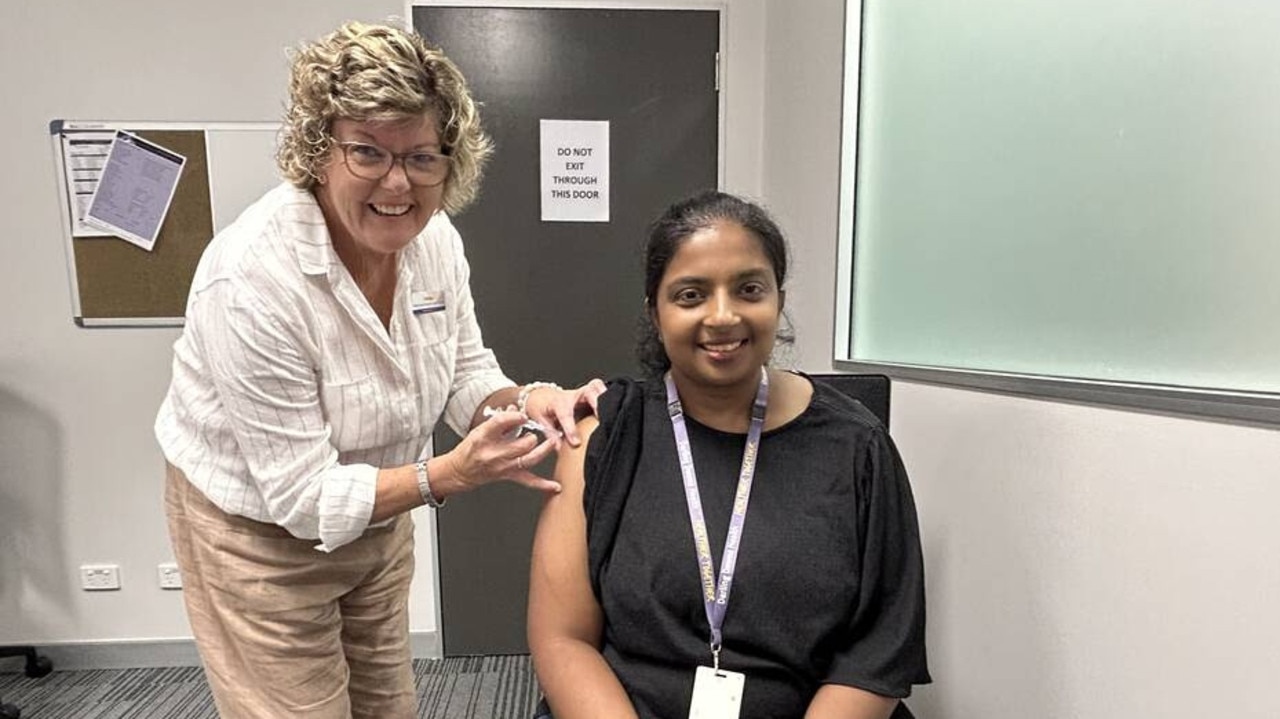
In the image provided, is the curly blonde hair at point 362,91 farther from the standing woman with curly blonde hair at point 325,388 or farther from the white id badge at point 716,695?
the white id badge at point 716,695

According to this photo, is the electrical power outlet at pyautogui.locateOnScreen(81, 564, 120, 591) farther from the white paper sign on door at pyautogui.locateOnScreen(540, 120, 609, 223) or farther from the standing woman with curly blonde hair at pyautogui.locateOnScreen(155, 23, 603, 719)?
the white paper sign on door at pyautogui.locateOnScreen(540, 120, 609, 223)

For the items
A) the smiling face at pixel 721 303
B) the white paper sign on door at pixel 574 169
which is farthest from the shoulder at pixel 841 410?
the white paper sign on door at pixel 574 169

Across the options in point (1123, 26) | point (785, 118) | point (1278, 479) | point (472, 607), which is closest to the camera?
point (1278, 479)

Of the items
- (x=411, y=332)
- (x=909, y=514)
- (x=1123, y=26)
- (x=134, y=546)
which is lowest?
(x=134, y=546)

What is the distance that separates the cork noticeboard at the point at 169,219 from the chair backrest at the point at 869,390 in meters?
2.06

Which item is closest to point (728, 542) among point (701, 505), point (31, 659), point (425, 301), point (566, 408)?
point (701, 505)

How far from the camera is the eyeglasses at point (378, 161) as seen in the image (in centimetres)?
110

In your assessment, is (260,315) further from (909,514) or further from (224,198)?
(224,198)

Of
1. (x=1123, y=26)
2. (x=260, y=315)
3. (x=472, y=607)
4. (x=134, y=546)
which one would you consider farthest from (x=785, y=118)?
(x=134, y=546)

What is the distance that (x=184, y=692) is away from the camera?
2535 millimetres

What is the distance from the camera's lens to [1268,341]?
881mm

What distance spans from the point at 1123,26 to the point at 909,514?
0.80m

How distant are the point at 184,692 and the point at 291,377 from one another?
2078mm

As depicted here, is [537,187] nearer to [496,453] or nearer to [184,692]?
[496,453]
